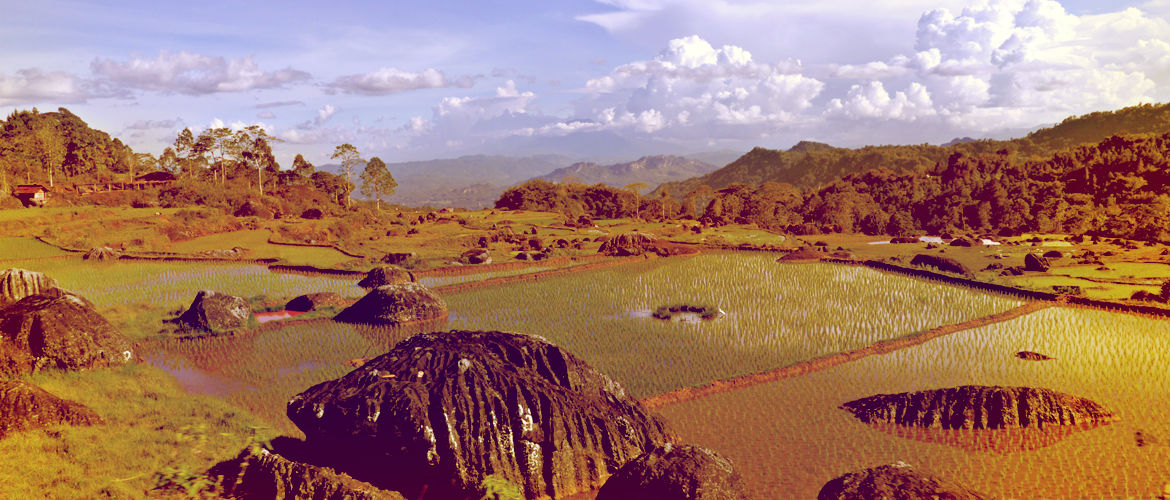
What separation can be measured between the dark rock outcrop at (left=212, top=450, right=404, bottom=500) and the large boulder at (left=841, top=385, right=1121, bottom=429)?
7421mm

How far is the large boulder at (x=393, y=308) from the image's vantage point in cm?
Result: 1609

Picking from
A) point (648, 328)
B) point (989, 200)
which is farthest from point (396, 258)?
point (989, 200)

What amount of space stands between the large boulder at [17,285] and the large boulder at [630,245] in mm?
21825

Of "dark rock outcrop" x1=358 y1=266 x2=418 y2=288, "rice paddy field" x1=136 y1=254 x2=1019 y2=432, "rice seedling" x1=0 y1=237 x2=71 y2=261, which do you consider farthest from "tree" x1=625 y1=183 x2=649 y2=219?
"rice seedling" x1=0 y1=237 x2=71 y2=261

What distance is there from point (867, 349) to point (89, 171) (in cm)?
8116

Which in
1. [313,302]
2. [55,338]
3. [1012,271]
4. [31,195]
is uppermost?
[31,195]

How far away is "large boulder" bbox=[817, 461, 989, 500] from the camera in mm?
5844

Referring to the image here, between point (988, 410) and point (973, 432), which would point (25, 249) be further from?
point (988, 410)

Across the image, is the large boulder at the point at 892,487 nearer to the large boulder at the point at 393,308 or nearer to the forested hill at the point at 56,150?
the large boulder at the point at 393,308

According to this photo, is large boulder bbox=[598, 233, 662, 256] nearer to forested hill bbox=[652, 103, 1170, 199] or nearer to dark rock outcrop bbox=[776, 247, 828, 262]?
dark rock outcrop bbox=[776, 247, 828, 262]

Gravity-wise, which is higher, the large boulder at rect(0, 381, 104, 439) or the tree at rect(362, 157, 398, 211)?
the tree at rect(362, 157, 398, 211)

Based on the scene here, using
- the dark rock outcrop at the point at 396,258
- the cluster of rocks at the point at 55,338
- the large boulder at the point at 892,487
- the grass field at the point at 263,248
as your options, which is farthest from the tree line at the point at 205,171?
the large boulder at the point at 892,487

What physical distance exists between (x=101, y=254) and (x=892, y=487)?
33.0 metres

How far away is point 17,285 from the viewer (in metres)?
14.2
